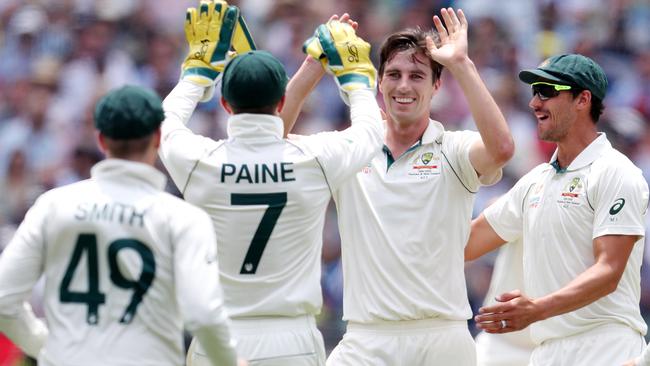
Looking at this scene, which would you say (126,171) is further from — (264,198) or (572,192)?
(572,192)

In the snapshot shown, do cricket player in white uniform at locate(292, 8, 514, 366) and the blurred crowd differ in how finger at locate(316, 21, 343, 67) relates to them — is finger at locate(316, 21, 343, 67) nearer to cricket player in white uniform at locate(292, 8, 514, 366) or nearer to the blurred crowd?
cricket player in white uniform at locate(292, 8, 514, 366)

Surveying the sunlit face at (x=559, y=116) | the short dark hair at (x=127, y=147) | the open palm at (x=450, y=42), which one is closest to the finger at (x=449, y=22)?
the open palm at (x=450, y=42)

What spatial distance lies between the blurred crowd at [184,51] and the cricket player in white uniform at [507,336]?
12.8 feet

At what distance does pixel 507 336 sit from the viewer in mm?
7660

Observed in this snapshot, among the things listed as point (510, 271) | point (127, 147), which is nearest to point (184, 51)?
point (510, 271)

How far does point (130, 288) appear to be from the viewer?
191 inches

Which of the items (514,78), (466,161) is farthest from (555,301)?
(514,78)

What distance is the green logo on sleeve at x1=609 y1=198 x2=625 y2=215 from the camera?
633 cm

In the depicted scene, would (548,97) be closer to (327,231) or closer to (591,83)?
(591,83)

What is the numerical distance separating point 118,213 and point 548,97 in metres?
2.76

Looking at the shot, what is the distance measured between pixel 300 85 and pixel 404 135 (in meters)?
0.60

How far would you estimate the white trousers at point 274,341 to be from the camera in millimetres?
5668

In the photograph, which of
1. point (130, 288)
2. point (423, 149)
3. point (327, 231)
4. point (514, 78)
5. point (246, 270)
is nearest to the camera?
point (130, 288)

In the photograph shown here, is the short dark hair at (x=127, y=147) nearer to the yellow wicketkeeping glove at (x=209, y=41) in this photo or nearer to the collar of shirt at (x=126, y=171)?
the collar of shirt at (x=126, y=171)
